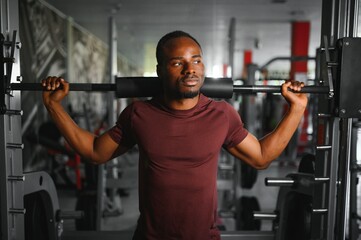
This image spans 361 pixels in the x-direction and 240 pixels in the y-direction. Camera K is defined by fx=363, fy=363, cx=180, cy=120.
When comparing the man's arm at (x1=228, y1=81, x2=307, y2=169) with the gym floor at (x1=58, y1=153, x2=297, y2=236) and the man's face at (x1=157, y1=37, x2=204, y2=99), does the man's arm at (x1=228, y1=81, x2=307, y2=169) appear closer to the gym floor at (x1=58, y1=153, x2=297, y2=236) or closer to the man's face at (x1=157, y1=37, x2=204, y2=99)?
the man's face at (x1=157, y1=37, x2=204, y2=99)

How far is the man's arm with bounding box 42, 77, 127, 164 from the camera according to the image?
1028mm

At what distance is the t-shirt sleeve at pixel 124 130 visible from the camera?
99cm

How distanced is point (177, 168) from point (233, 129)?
0.65 ft

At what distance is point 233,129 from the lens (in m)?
1.01

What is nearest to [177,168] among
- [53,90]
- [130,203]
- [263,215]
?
[53,90]

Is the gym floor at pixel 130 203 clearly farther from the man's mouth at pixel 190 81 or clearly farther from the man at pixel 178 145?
the man's mouth at pixel 190 81

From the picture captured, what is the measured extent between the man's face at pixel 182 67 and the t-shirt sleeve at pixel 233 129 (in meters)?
0.13

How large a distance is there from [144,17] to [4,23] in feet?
14.5

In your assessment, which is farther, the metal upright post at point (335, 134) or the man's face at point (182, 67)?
the metal upright post at point (335, 134)

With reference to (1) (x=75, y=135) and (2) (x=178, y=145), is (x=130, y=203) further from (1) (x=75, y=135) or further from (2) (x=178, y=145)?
(2) (x=178, y=145)

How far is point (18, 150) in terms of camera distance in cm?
122

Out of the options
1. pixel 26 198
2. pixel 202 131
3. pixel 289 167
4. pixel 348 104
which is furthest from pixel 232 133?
pixel 289 167

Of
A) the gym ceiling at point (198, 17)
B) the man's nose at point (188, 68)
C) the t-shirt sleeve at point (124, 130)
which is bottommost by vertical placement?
the t-shirt sleeve at point (124, 130)

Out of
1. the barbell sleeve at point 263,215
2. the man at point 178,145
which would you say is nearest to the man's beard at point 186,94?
the man at point 178,145
